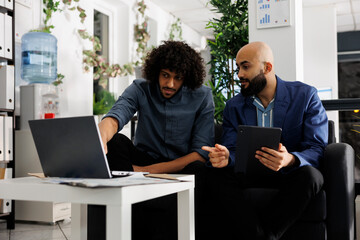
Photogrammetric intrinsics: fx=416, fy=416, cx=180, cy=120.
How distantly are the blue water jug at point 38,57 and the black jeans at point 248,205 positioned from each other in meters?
2.08

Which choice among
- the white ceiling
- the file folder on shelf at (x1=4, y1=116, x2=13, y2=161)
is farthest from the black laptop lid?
the white ceiling

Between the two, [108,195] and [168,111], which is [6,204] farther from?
[108,195]

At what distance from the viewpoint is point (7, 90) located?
2.92 meters

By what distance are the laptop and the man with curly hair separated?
739 mm

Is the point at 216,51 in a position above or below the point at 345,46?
below

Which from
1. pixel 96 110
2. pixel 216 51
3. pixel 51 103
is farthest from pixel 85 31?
pixel 216 51

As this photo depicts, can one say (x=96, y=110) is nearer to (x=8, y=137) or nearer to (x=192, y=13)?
(x=8, y=137)

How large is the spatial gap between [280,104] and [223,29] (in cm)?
152

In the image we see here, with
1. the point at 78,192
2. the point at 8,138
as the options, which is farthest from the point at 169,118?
the point at 8,138

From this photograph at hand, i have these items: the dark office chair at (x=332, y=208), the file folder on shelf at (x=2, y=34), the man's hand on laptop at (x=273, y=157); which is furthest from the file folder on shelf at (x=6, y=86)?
the dark office chair at (x=332, y=208)

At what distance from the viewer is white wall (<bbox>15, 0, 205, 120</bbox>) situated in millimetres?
3709

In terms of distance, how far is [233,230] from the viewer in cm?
170

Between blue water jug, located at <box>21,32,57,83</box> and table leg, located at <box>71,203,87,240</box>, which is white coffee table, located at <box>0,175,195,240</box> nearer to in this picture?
table leg, located at <box>71,203,87,240</box>

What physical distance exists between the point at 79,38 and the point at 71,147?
10.7 ft
